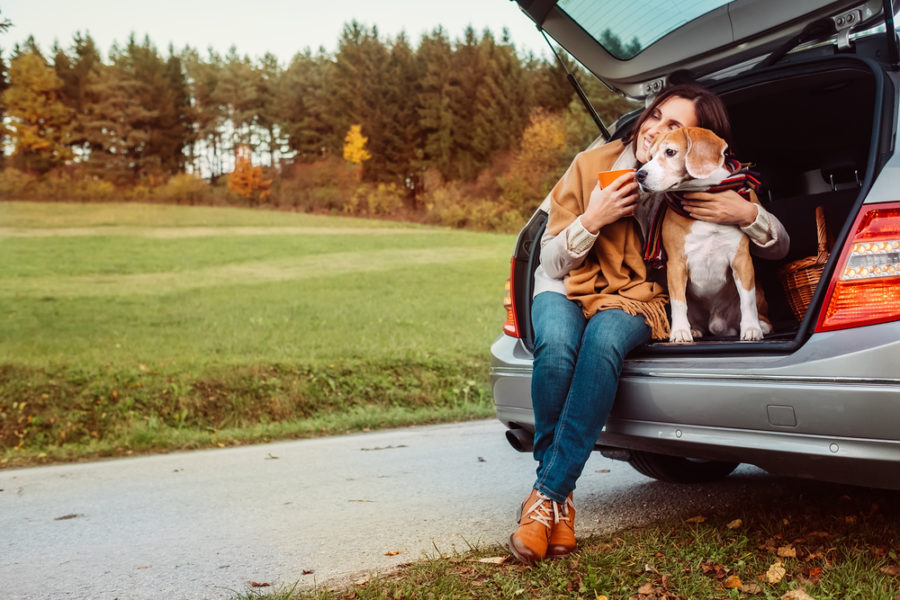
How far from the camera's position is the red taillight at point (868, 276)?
6.77 ft

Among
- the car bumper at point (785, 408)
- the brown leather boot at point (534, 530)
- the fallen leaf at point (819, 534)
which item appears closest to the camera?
the car bumper at point (785, 408)

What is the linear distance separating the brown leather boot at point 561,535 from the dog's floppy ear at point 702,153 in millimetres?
1226

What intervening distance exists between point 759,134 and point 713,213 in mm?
1264

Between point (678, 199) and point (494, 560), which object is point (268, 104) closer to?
point (678, 199)

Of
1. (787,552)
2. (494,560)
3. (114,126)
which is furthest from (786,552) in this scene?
(114,126)

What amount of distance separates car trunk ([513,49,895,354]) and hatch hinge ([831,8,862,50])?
5 centimetres

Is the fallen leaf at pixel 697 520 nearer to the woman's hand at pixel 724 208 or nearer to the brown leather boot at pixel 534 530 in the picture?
the brown leather boot at pixel 534 530

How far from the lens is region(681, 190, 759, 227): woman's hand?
2.67 m

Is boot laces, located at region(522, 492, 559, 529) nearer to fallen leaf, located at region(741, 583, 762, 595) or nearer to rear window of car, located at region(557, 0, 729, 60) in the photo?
fallen leaf, located at region(741, 583, 762, 595)

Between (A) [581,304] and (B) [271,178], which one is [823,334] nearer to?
(A) [581,304]

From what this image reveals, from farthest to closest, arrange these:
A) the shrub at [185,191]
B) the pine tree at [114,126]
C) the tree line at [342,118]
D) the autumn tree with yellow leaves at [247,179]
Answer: the autumn tree with yellow leaves at [247,179] → the shrub at [185,191] → the tree line at [342,118] → the pine tree at [114,126]

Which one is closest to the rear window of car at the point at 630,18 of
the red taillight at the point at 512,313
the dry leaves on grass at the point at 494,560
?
the red taillight at the point at 512,313

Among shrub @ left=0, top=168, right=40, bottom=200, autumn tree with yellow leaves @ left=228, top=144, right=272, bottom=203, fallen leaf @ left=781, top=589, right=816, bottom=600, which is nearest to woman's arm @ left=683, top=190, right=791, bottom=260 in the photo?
fallen leaf @ left=781, top=589, right=816, bottom=600

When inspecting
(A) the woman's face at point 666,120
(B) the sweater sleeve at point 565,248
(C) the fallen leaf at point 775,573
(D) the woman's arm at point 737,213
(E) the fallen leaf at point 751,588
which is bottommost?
(E) the fallen leaf at point 751,588
